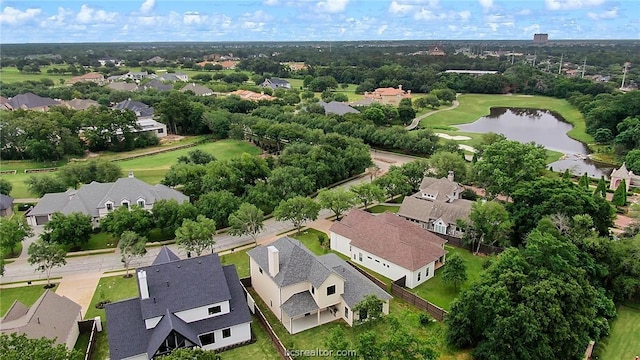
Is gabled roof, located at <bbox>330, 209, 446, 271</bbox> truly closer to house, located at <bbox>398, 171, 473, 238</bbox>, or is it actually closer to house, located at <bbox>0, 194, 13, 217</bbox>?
house, located at <bbox>398, 171, 473, 238</bbox>

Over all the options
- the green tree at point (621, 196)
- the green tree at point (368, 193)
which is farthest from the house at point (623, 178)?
the green tree at point (368, 193)

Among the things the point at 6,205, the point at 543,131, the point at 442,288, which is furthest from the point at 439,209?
the point at 543,131

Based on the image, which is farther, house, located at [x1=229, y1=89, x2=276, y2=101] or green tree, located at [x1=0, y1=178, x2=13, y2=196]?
house, located at [x1=229, y1=89, x2=276, y2=101]

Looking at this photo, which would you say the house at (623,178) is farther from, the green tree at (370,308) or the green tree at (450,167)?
the green tree at (370,308)

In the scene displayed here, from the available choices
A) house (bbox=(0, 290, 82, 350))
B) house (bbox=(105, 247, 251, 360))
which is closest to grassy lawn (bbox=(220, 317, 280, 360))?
house (bbox=(105, 247, 251, 360))

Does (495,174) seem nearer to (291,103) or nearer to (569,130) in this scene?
(569,130)

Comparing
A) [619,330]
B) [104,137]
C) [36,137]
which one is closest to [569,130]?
[619,330]
